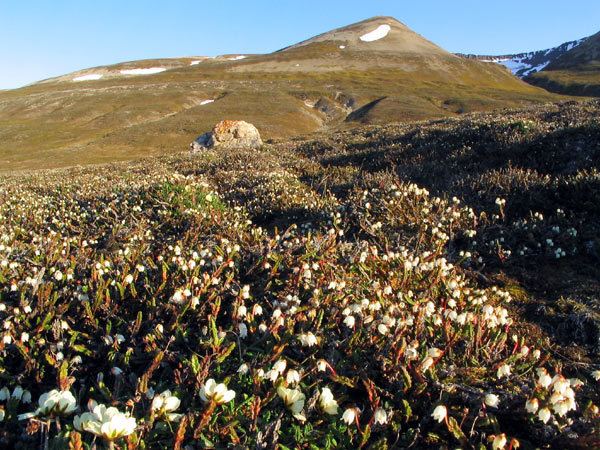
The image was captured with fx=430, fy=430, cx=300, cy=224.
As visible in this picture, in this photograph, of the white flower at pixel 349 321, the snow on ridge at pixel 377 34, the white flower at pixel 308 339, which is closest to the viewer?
the white flower at pixel 308 339

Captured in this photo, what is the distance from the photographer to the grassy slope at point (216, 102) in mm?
58312

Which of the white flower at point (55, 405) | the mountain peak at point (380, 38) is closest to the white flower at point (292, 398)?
the white flower at point (55, 405)

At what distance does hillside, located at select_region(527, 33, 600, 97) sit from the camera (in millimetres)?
104438

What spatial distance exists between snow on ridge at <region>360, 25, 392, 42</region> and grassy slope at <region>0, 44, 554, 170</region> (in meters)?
24.4

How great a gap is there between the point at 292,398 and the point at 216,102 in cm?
8226

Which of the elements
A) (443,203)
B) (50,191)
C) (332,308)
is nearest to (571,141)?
(443,203)

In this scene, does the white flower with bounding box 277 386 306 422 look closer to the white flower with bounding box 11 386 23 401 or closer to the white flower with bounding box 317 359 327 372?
the white flower with bounding box 317 359 327 372

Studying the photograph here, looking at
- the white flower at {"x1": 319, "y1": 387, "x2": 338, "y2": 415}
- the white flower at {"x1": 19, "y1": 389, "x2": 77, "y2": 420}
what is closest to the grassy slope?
the white flower at {"x1": 19, "y1": 389, "x2": 77, "y2": 420}

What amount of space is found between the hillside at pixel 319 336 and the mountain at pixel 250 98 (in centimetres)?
4526

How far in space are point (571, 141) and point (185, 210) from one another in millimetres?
9178

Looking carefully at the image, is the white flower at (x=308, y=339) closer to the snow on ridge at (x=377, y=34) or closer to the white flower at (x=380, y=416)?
the white flower at (x=380, y=416)

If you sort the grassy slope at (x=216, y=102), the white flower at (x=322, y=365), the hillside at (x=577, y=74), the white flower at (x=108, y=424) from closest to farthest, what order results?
the white flower at (x=108, y=424) < the white flower at (x=322, y=365) < the grassy slope at (x=216, y=102) < the hillside at (x=577, y=74)

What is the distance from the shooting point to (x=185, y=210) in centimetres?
766

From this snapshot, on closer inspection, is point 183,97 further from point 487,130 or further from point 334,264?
point 334,264
